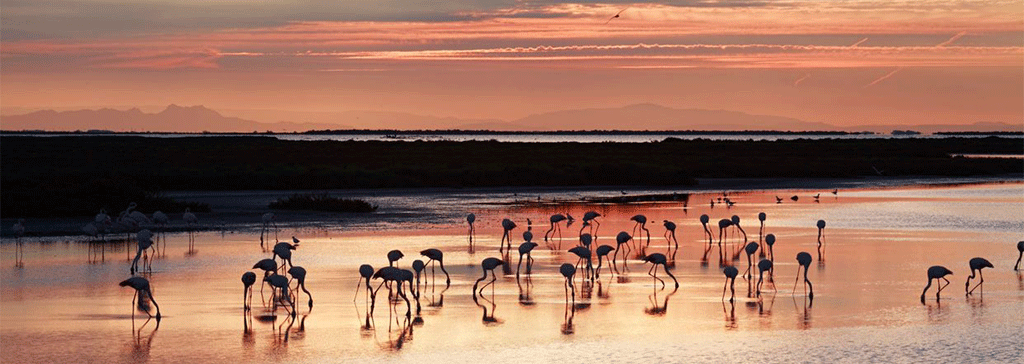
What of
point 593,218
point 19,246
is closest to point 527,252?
point 593,218

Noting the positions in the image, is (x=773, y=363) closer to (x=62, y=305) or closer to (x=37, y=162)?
(x=62, y=305)

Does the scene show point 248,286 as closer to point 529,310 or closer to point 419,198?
point 529,310

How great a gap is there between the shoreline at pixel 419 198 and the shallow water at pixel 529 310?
2.88 meters

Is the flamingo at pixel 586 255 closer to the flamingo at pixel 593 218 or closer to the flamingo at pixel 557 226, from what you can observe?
the flamingo at pixel 557 226

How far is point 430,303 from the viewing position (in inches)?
602

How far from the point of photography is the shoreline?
26.5 m

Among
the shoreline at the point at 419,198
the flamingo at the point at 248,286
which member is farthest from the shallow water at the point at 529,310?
the shoreline at the point at 419,198

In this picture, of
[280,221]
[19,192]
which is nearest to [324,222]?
[280,221]

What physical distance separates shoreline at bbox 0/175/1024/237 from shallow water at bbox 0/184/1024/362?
2.88 m

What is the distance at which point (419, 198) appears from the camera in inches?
1431

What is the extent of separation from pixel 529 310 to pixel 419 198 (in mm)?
21936

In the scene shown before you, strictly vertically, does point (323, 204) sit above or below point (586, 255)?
above

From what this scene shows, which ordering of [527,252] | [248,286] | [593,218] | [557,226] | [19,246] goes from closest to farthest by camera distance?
[248,286] → [527,252] → [19,246] → [593,218] → [557,226]

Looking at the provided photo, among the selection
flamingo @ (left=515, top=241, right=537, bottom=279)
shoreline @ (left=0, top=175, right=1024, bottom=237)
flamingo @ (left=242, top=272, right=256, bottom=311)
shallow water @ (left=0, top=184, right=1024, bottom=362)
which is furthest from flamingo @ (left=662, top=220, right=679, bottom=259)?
flamingo @ (left=242, top=272, right=256, bottom=311)
